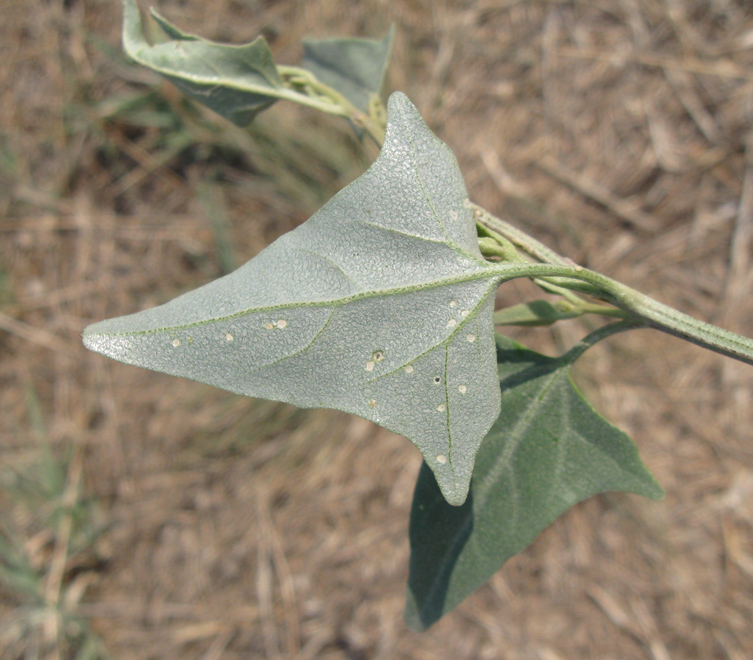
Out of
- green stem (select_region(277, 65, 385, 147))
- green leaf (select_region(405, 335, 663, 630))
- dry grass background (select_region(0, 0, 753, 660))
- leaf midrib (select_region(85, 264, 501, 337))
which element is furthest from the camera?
dry grass background (select_region(0, 0, 753, 660))

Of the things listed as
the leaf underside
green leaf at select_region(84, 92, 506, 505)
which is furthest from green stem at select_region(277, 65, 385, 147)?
green leaf at select_region(84, 92, 506, 505)

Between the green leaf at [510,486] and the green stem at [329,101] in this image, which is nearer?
the green leaf at [510,486]

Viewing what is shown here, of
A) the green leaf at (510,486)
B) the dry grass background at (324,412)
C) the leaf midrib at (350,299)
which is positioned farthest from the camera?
the dry grass background at (324,412)

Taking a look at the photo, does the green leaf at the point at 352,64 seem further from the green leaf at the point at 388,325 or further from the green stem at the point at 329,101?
the green leaf at the point at 388,325

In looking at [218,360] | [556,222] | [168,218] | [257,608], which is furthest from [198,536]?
[218,360]

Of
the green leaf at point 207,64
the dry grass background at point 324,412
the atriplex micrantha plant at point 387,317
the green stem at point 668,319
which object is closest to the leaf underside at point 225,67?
the green leaf at point 207,64

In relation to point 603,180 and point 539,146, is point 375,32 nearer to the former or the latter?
point 539,146

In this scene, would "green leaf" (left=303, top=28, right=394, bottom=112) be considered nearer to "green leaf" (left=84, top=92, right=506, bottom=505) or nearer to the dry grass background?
"green leaf" (left=84, top=92, right=506, bottom=505)
